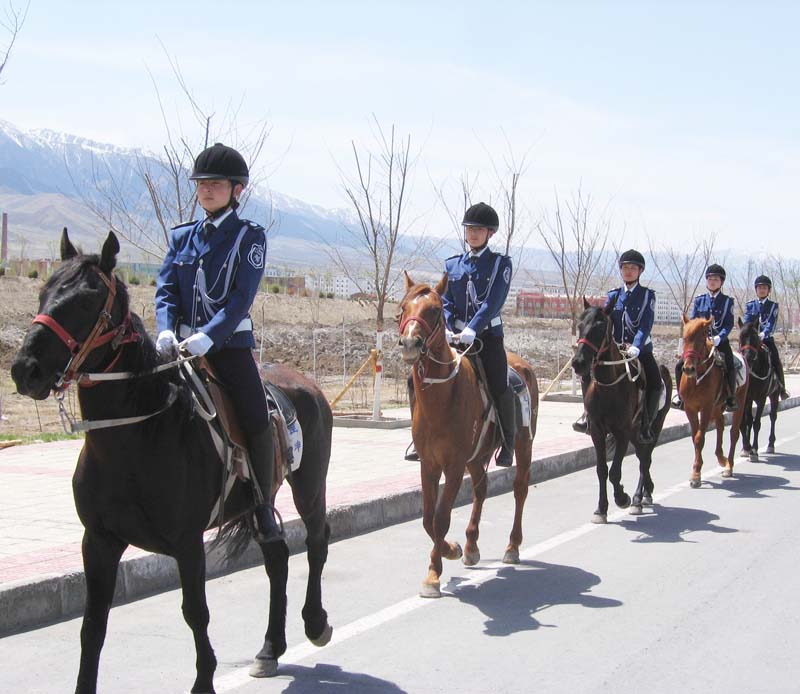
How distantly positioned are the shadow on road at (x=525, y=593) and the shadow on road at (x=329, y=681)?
1.25 meters

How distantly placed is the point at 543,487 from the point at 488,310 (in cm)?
525

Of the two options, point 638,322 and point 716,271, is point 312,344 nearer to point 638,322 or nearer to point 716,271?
point 716,271

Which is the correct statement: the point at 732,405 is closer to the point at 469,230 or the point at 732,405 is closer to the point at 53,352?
the point at 469,230

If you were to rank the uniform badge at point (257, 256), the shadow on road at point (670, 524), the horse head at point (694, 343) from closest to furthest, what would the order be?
the uniform badge at point (257, 256) < the shadow on road at point (670, 524) < the horse head at point (694, 343)

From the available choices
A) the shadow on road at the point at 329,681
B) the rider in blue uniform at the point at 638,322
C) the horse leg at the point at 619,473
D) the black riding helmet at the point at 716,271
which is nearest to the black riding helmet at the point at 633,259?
the rider in blue uniform at the point at 638,322

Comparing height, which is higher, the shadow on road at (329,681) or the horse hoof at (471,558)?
the shadow on road at (329,681)

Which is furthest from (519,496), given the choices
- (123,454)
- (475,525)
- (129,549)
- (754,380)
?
(754,380)

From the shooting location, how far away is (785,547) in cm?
961

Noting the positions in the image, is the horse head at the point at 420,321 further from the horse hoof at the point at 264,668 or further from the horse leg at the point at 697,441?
the horse leg at the point at 697,441

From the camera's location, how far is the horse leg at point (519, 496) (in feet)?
29.7

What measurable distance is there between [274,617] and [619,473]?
6136mm

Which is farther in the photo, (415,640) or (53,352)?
(415,640)

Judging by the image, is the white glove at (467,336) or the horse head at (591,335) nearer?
the white glove at (467,336)

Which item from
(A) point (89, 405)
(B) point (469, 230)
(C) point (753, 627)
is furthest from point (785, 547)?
(A) point (89, 405)
